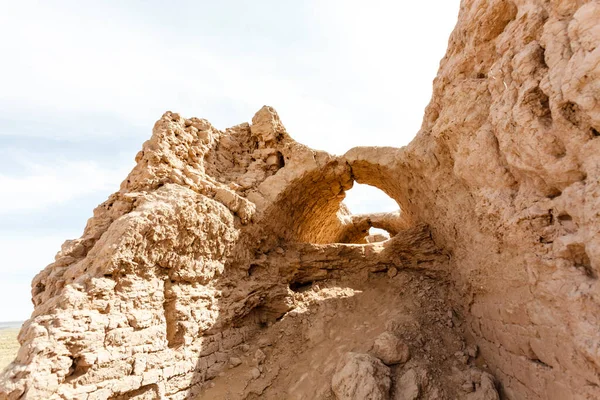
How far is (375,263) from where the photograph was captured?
7492 millimetres

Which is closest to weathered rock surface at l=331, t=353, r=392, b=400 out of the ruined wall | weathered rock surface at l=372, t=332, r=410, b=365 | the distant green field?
weathered rock surface at l=372, t=332, r=410, b=365

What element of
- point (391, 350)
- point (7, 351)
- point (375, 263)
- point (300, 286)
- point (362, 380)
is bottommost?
point (362, 380)

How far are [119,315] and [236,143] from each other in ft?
14.0

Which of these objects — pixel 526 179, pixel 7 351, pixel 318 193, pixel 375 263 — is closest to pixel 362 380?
pixel 526 179

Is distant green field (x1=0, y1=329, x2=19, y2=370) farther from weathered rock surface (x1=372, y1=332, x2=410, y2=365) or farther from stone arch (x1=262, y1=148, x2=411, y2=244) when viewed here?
weathered rock surface (x1=372, y1=332, x2=410, y2=365)

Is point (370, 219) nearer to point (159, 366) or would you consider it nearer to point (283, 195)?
point (283, 195)

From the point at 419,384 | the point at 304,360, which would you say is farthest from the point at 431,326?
the point at 304,360

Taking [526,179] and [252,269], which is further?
[252,269]

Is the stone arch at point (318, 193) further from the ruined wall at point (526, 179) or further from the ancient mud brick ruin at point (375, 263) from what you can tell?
the ruined wall at point (526, 179)

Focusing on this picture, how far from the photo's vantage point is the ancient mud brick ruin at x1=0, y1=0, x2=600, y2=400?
310cm

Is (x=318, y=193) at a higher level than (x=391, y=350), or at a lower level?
higher

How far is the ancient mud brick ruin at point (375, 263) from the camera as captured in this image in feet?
10.2

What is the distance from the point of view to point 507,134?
11.6 ft

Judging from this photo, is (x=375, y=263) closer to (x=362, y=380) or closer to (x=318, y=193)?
(x=318, y=193)
